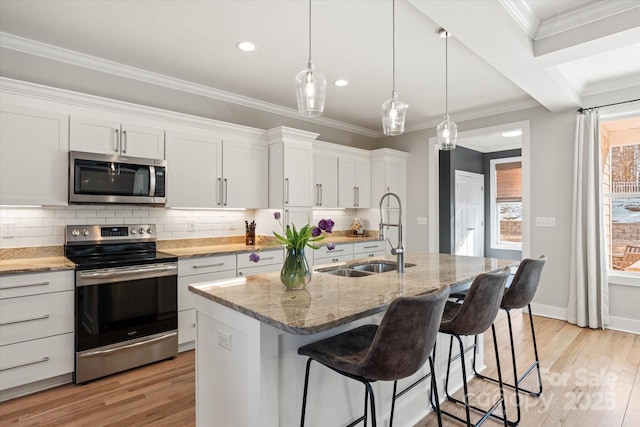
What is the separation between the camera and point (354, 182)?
17.0 feet

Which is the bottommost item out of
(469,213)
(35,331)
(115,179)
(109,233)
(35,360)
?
(35,360)

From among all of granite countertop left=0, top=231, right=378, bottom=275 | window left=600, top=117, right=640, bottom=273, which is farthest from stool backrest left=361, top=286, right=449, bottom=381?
window left=600, top=117, right=640, bottom=273

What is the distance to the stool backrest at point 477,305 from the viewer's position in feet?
5.80

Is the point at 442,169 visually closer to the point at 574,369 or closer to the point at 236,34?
the point at 574,369

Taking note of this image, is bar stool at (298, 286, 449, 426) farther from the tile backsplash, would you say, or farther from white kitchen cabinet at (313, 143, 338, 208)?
white kitchen cabinet at (313, 143, 338, 208)

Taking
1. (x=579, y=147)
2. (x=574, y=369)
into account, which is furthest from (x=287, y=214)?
(x=579, y=147)

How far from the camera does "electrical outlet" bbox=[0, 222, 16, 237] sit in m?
2.77

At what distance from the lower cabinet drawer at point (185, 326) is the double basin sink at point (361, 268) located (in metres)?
1.52

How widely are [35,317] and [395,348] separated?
2.57m

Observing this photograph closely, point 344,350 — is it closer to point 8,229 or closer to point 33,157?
point 33,157

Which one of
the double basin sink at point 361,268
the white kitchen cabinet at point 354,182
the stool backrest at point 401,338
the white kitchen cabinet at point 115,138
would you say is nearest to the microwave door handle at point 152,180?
the white kitchen cabinet at point 115,138

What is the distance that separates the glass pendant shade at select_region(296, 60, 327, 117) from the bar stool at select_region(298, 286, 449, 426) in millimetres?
1219

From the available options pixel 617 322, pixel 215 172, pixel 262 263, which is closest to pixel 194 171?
pixel 215 172

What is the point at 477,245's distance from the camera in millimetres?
6965
